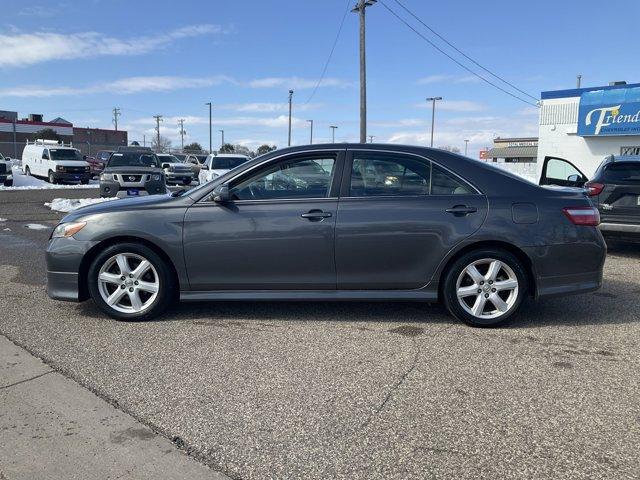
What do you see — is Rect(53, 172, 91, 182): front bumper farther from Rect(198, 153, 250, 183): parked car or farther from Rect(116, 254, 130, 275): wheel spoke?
Rect(116, 254, 130, 275): wheel spoke

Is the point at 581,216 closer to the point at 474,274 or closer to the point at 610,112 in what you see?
the point at 474,274

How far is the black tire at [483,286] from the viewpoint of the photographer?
15.8 ft

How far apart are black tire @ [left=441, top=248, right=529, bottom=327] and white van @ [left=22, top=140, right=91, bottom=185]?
2849 cm

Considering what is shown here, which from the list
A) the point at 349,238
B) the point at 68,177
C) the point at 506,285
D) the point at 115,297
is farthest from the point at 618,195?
the point at 68,177

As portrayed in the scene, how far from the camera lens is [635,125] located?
2342 cm

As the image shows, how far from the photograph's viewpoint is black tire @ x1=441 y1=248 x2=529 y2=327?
15.8 ft

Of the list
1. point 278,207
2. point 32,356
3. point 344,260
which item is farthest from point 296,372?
point 32,356

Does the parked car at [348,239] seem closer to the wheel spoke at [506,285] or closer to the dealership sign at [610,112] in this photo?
the wheel spoke at [506,285]

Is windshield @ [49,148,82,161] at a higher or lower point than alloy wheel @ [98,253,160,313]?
higher

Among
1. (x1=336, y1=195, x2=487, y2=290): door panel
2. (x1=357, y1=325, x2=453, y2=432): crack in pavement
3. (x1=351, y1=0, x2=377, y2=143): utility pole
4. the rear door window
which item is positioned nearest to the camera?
(x1=357, y1=325, x2=453, y2=432): crack in pavement

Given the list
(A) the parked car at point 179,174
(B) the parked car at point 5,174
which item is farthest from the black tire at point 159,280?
(B) the parked car at point 5,174

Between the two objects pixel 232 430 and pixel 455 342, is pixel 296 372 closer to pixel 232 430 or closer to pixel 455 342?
pixel 232 430

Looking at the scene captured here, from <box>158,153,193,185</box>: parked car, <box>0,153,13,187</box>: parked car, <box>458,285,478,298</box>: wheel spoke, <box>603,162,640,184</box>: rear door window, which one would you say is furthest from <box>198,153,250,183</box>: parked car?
<box>458,285,478,298</box>: wheel spoke

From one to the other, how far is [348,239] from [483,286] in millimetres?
1269
